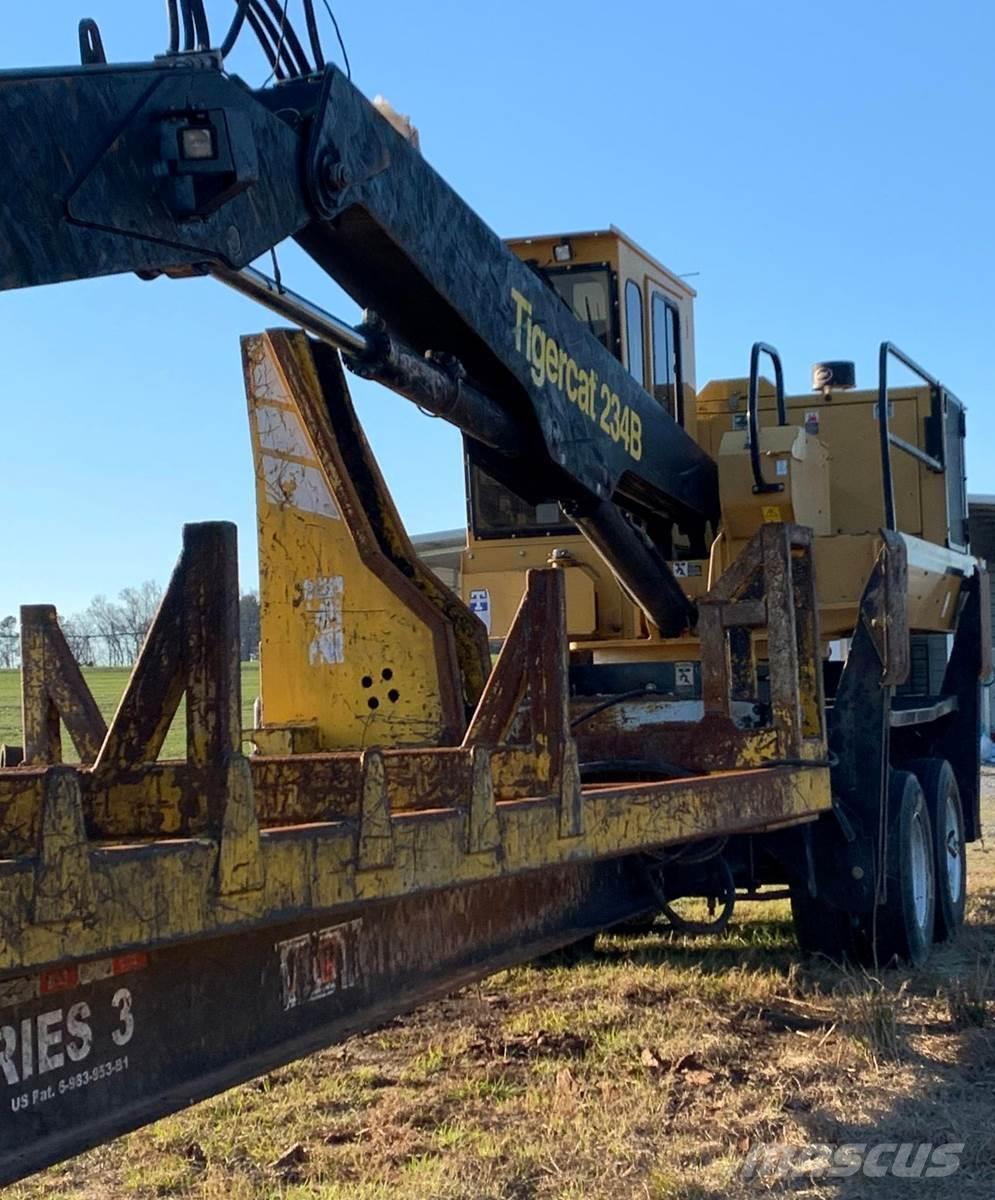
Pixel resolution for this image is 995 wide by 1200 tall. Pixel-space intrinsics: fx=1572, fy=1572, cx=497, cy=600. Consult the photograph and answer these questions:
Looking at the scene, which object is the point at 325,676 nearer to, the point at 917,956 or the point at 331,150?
the point at 331,150

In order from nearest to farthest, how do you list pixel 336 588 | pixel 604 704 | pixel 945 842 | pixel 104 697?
pixel 336 588 < pixel 604 704 < pixel 945 842 < pixel 104 697

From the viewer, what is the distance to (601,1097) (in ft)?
16.8

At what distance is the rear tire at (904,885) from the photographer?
7.02 m

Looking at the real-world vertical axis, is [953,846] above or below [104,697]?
below

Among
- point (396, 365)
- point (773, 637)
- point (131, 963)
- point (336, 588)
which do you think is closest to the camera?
point (131, 963)

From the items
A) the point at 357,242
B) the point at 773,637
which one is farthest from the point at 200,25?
the point at 773,637

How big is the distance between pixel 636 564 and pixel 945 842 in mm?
Result: 2417

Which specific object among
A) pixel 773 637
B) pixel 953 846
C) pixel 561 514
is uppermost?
pixel 561 514

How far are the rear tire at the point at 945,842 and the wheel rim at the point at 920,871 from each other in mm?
183

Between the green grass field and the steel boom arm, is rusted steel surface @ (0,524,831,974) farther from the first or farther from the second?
the green grass field

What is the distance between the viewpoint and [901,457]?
352 inches

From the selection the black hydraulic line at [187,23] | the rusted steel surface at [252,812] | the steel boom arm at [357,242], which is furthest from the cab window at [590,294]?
the black hydraulic line at [187,23]

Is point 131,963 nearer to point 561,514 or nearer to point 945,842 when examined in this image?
point 561,514

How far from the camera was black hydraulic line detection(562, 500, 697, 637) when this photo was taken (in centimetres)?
651
